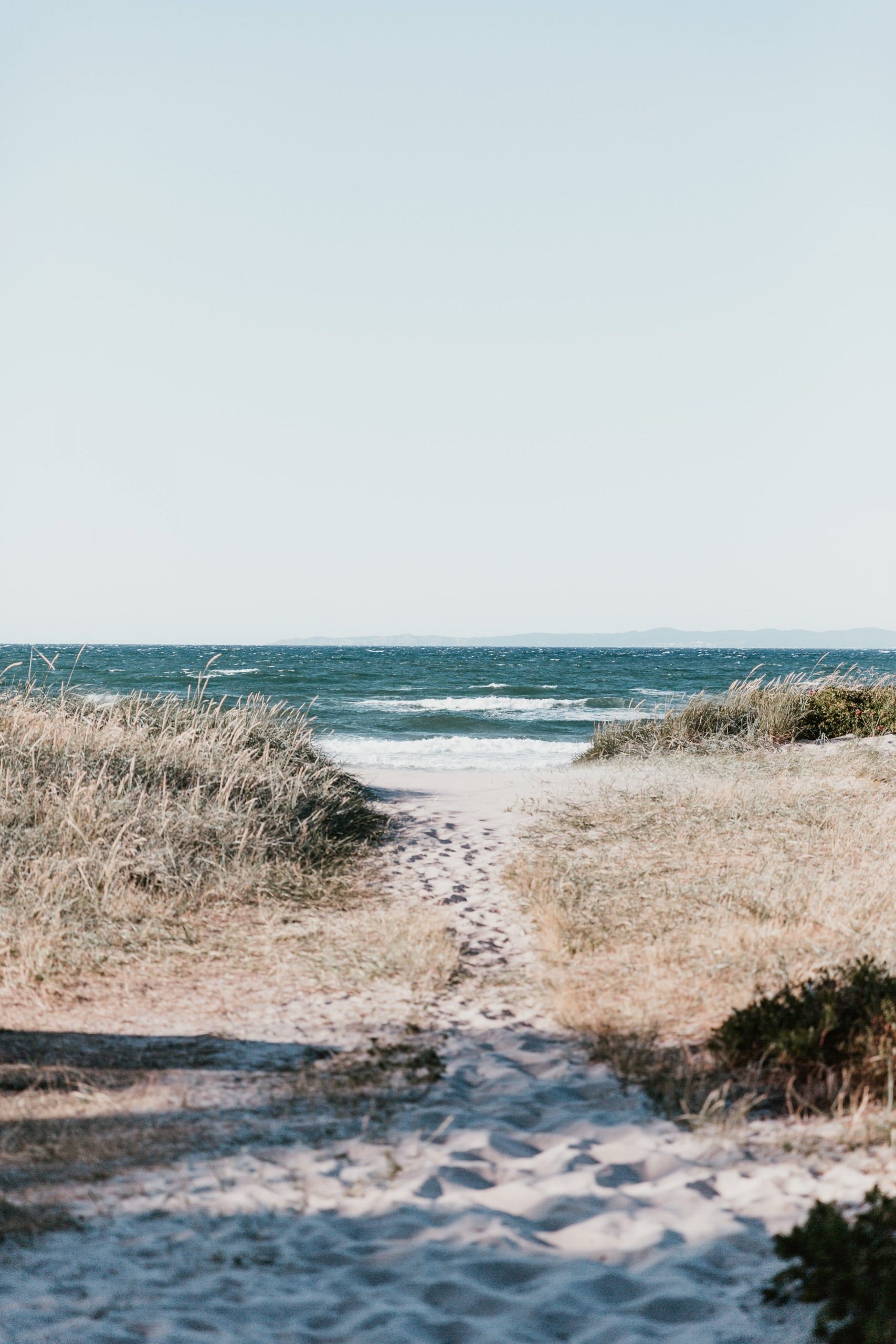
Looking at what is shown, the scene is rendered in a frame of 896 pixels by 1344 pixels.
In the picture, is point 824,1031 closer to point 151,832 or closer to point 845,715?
point 151,832

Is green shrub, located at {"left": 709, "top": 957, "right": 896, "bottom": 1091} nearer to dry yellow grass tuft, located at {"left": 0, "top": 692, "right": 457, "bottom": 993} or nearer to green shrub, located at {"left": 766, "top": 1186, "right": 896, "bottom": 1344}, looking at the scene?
green shrub, located at {"left": 766, "top": 1186, "right": 896, "bottom": 1344}

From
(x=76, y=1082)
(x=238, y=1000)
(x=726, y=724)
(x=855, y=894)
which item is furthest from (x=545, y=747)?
(x=76, y=1082)

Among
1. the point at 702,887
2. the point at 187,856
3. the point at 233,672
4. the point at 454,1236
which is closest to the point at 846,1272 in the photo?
the point at 454,1236

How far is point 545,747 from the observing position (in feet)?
70.2

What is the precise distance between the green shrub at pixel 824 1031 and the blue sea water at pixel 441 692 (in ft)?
22.4

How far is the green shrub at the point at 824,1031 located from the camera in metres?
4.02

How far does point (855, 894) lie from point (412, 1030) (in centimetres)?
348

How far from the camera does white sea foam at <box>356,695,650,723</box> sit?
2859 cm

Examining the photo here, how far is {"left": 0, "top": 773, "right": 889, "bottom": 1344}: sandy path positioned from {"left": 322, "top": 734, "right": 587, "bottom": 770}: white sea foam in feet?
40.4

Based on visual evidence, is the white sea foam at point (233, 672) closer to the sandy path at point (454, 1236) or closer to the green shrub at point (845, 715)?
the green shrub at point (845, 715)

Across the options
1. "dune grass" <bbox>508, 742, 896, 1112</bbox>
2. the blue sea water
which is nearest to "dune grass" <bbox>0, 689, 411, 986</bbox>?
the blue sea water

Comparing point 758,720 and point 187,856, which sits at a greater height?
point 758,720

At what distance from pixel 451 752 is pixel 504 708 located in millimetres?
11065

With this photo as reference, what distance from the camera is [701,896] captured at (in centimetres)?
699
